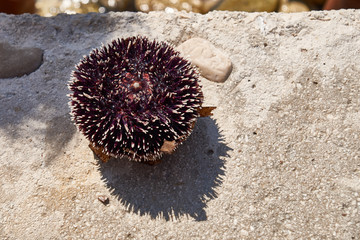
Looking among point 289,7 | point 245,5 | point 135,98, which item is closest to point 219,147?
point 135,98

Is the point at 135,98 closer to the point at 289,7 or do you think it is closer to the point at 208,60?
the point at 208,60

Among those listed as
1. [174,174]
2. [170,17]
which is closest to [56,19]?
[170,17]

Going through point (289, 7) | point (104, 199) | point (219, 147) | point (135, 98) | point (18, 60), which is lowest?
point (104, 199)

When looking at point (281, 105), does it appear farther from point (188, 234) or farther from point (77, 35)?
point (77, 35)

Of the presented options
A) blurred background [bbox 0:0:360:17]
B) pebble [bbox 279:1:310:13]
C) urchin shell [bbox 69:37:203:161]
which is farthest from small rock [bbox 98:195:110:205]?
pebble [bbox 279:1:310:13]

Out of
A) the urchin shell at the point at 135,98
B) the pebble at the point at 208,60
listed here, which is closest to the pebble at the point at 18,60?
the urchin shell at the point at 135,98

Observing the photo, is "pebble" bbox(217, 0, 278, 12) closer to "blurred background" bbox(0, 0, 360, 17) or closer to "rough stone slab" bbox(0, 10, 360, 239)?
"blurred background" bbox(0, 0, 360, 17)

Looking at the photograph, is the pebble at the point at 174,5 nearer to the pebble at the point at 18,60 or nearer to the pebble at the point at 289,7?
the pebble at the point at 289,7
